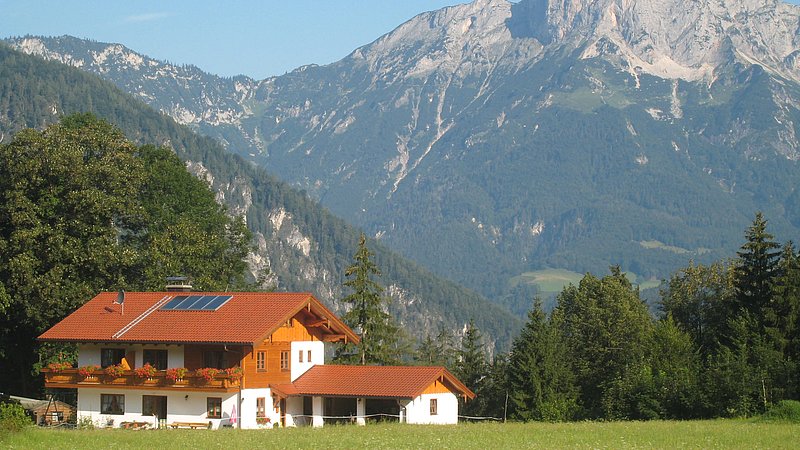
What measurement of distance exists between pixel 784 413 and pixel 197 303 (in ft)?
94.5

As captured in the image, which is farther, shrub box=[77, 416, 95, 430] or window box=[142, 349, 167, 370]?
window box=[142, 349, 167, 370]

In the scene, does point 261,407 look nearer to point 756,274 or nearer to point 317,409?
point 317,409

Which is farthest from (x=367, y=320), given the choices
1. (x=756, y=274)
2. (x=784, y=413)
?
(x=784, y=413)

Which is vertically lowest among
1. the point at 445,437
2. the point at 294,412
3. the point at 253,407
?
the point at 445,437

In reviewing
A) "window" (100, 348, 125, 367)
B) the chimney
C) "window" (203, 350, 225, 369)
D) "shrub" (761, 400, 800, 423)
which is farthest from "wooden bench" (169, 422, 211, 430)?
"shrub" (761, 400, 800, 423)

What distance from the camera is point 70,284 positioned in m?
67.2

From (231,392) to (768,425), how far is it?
24317mm

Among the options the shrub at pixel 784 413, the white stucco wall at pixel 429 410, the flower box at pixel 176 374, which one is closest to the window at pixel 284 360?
the flower box at pixel 176 374

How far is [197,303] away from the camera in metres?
61.4

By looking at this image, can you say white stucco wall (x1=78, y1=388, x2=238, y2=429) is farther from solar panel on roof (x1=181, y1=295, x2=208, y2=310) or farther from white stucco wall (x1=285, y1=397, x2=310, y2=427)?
solar panel on roof (x1=181, y1=295, x2=208, y2=310)

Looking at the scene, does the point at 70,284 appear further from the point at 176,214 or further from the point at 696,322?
the point at 696,322

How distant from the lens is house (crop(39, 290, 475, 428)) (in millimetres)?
57438

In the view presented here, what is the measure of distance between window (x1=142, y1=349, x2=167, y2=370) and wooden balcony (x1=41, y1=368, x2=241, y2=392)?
1591 millimetres

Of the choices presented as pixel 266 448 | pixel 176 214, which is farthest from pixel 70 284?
pixel 266 448
